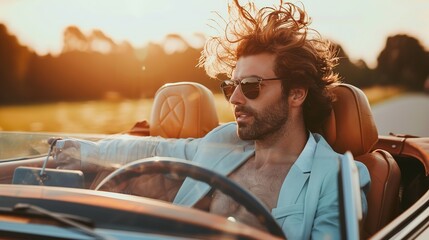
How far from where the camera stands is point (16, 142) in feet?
10.1

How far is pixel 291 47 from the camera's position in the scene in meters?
3.05

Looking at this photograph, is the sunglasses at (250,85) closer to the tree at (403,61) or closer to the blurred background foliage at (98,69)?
the blurred background foliage at (98,69)

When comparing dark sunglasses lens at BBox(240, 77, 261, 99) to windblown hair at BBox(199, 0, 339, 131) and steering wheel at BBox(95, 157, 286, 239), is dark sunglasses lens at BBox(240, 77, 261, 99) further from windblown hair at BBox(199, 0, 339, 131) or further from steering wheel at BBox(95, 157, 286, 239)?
steering wheel at BBox(95, 157, 286, 239)

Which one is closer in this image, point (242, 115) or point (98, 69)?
point (242, 115)

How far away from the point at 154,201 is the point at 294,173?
3.38ft

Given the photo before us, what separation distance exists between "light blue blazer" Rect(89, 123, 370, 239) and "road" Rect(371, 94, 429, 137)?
7.76 meters

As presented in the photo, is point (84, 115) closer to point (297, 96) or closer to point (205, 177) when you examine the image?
point (297, 96)

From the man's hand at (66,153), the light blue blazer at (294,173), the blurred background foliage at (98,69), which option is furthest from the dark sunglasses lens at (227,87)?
the man's hand at (66,153)

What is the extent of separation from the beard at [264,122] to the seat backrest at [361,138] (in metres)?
0.26

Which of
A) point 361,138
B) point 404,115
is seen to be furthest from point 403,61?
point 361,138

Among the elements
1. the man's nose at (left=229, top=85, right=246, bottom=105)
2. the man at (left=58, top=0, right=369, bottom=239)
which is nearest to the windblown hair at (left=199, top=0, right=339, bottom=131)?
the man at (left=58, top=0, right=369, bottom=239)

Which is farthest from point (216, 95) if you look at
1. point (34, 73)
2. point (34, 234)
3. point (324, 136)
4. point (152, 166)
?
point (34, 234)

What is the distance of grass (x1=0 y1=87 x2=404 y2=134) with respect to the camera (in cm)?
361

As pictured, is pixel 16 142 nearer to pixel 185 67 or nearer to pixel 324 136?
pixel 185 67
